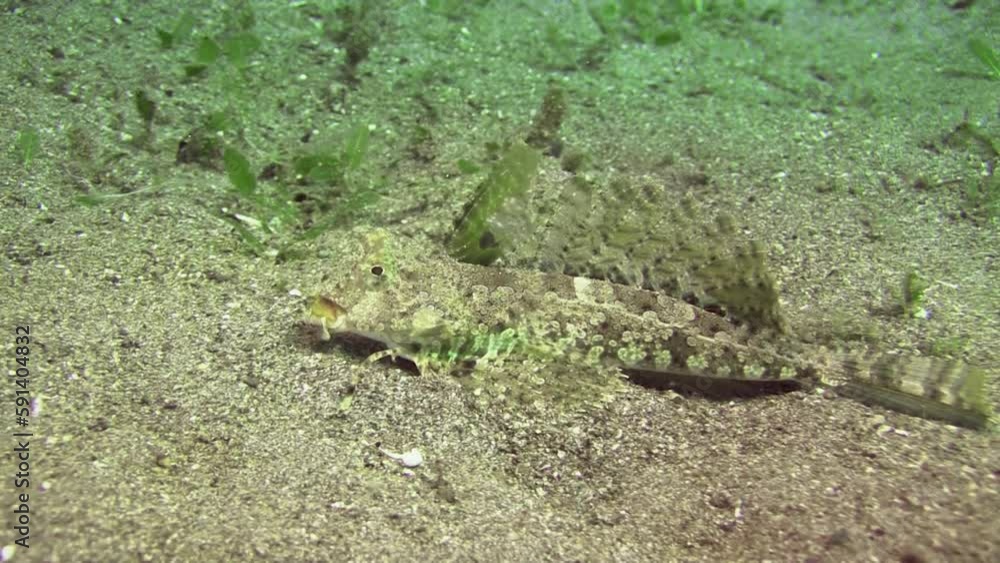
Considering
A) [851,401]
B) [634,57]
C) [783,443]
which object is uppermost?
[634,57]

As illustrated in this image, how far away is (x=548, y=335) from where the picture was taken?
13.7 ft

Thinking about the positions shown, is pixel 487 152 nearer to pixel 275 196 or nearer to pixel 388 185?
pixel 388 185

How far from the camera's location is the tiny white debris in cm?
346

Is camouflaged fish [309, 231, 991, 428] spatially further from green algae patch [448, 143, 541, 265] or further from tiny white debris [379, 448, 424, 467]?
tiny white debris [379, 448, 424, 467]

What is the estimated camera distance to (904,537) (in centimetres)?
275

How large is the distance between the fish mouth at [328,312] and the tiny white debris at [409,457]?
898mm

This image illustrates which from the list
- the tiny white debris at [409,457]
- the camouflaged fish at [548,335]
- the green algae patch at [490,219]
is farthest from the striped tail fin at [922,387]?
the tiny white debris at [409,457]

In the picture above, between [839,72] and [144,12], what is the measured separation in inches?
342

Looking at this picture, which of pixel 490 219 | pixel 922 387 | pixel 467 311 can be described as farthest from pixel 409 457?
pixel 922 387

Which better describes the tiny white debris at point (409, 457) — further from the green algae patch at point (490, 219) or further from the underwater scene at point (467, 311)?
the green algae patch at point (490, 219)

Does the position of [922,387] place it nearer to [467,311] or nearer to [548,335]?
[548,335]

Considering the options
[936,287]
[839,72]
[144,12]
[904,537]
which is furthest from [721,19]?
[904,537]

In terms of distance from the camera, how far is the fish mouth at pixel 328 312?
3.94 m

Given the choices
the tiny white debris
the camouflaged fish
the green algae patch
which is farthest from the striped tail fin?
the tiny white debris
